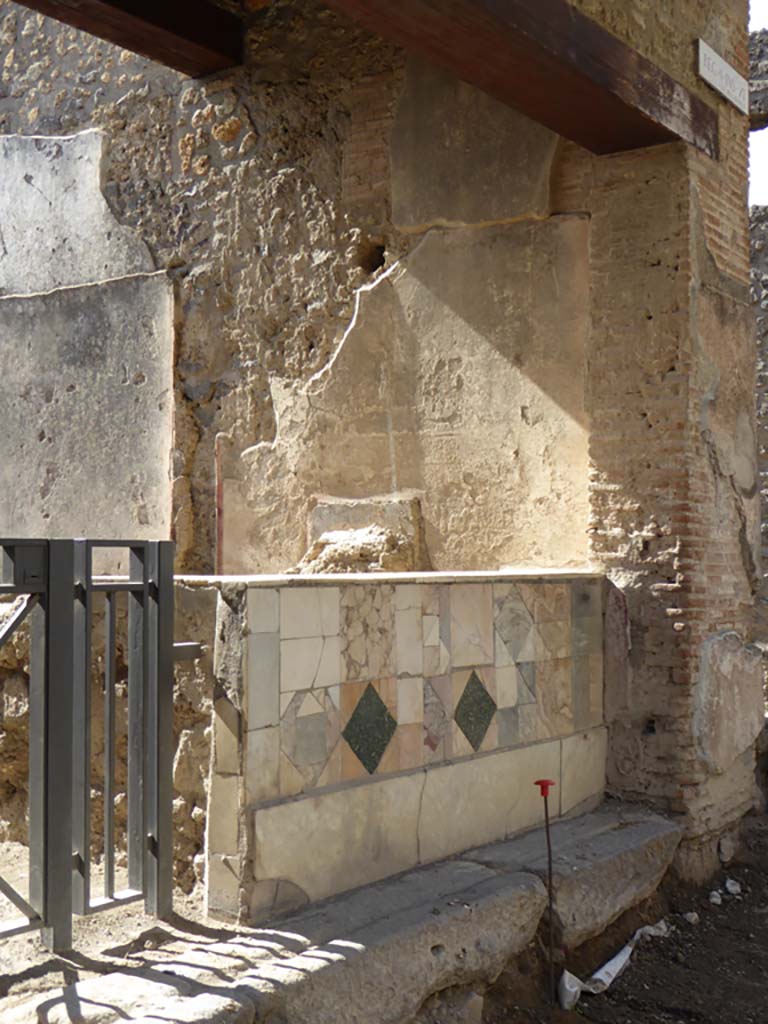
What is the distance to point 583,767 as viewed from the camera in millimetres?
5109

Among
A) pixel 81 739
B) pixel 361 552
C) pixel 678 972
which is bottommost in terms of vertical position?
pixel 678 972

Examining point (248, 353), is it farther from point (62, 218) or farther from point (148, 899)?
point (148, 899)

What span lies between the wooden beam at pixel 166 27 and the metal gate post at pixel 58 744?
325cm

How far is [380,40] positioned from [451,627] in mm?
3041

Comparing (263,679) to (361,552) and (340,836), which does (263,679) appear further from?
(361,552)

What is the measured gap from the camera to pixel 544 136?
5.40 metres

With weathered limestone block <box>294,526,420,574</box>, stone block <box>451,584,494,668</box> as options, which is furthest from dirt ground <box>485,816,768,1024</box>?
weathered limestone block <box>294,526,420,574</box>

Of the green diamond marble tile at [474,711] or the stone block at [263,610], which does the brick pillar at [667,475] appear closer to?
the green diamond marble tile at [474,711]

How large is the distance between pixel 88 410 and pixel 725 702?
3.70m

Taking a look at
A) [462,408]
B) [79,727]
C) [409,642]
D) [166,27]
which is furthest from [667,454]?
[166,27]

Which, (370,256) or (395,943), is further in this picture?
(370,256)

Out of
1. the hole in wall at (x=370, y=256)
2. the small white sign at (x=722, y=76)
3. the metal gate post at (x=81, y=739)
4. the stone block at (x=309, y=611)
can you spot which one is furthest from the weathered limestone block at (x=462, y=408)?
the metal gate post at (x=81, y=739)

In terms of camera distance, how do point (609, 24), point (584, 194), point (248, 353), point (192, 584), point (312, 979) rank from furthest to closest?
1. point (248, 353)
2. point (584, 194)
3. point (609, 24)
4. point (192, 584)
5. point (312, 979)

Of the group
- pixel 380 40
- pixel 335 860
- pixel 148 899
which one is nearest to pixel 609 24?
pixel 380 40
